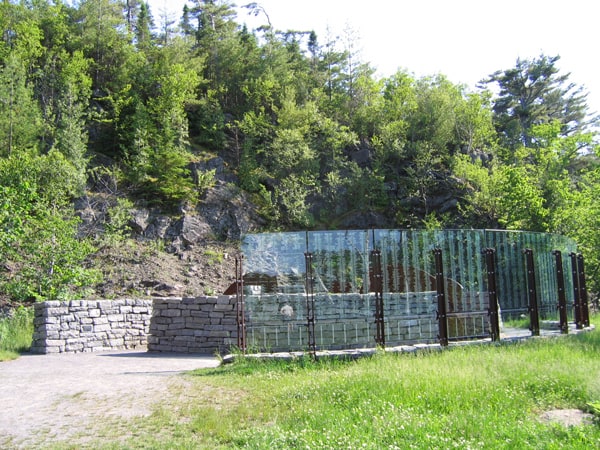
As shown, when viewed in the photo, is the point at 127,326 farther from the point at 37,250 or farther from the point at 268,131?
the point at 268,131

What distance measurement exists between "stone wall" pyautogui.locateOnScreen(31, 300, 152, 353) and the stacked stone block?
1.04m

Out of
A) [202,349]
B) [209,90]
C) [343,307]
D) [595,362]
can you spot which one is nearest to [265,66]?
[209,90]

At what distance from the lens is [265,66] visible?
33.8 metres

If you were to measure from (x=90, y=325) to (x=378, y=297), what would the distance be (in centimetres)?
789

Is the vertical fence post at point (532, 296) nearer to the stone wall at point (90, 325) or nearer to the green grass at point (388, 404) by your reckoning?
the green grass at point (388, 404)

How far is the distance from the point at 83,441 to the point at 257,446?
5.53ft

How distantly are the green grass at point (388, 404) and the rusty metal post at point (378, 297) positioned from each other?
82 centimetres

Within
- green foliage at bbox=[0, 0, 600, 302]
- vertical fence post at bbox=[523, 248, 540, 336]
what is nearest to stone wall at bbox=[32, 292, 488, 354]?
vertical fence post at bbox=[523, 248, 540, 336]

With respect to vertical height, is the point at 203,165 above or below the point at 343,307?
above

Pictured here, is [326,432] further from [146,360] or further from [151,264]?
[151,264]

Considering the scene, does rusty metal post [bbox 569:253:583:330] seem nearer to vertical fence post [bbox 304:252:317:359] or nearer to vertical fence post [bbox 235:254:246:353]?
vertical fence post [bbox 304:252:317:359]

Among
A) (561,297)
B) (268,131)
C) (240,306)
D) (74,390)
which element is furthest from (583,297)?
(268,131)

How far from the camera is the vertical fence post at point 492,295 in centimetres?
963

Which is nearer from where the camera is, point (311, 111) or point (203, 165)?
point (203, 165)
